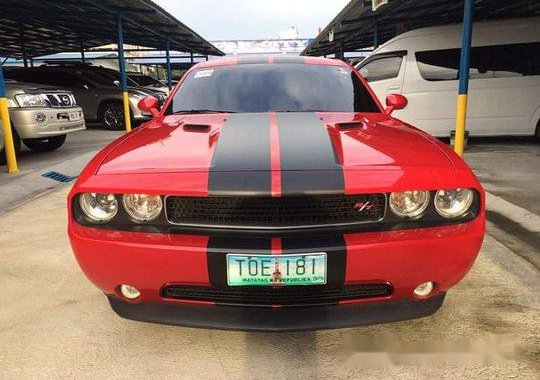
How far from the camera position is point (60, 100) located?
719 cm

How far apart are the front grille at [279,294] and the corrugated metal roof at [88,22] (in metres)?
8.20

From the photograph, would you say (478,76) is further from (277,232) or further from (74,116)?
(277,232)

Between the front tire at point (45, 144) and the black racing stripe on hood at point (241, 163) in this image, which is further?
the front tire at point (45, 144)

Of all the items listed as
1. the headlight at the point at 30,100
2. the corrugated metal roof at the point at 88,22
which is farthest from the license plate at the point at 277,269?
the corrugated metal roof at the point at 88,22

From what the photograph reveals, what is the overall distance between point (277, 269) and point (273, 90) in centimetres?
160

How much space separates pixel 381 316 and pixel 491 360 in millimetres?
560

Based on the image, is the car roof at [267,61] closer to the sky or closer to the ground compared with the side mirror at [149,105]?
closer to the sky

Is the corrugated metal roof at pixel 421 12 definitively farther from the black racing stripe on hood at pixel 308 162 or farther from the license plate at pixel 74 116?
the black racing stripe on hood at pixel 308 162

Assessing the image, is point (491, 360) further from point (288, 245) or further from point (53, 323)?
point (53, 323)

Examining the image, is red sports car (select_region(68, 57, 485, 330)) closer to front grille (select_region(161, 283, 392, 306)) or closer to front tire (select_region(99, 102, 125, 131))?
front grille (select_region(161, 283, 392, 306))

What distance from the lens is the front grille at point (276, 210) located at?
1.72 m

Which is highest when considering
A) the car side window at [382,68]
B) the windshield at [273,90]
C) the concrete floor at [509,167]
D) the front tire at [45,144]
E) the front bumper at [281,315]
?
the car side window at [382,68]

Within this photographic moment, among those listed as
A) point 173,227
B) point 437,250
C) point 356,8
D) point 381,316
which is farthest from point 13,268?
point 356,8

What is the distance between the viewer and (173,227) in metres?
1.77
